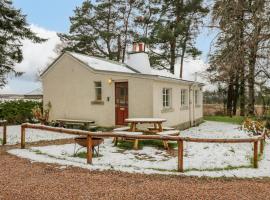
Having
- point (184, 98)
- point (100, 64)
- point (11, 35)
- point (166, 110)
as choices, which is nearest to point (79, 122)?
point (100, 64)

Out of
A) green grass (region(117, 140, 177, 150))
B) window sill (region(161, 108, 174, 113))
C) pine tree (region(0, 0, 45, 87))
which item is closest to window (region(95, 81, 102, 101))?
window sill (region(161, 108, 174, 113))

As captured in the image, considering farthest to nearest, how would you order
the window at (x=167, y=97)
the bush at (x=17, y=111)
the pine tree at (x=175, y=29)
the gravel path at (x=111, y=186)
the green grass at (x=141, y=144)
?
the pine tree at (x=175, y=29) → the bush at (x=17, y=111) → the window at (x=167, y=97) → the green grass at (x=141, y=144) → the gravel path at (x=111, y=186)

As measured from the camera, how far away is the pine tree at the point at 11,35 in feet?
72.8

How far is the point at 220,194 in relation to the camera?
648cm

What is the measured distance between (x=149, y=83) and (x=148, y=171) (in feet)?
28.0

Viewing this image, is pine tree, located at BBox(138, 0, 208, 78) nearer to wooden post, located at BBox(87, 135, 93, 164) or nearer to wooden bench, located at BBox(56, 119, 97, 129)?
wooden bench, located at BBox(56, 119, 97, 129)

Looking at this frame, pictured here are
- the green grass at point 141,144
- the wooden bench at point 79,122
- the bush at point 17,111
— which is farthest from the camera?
the bush at point 17,111

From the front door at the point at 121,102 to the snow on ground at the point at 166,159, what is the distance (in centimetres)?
470

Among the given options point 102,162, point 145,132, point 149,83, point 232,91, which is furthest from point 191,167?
point 232,91

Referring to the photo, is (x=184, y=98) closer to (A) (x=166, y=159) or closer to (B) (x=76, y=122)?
(B) (x=76, y=122)

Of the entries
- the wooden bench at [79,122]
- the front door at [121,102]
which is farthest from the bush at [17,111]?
the front door at [121,102]

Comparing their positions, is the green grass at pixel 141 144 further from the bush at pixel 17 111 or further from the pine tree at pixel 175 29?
the pine tree at pixel 175 29

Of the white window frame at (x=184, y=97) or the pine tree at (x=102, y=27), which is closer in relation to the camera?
the white window frame at (x=184, y=97)

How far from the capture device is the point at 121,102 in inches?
699
